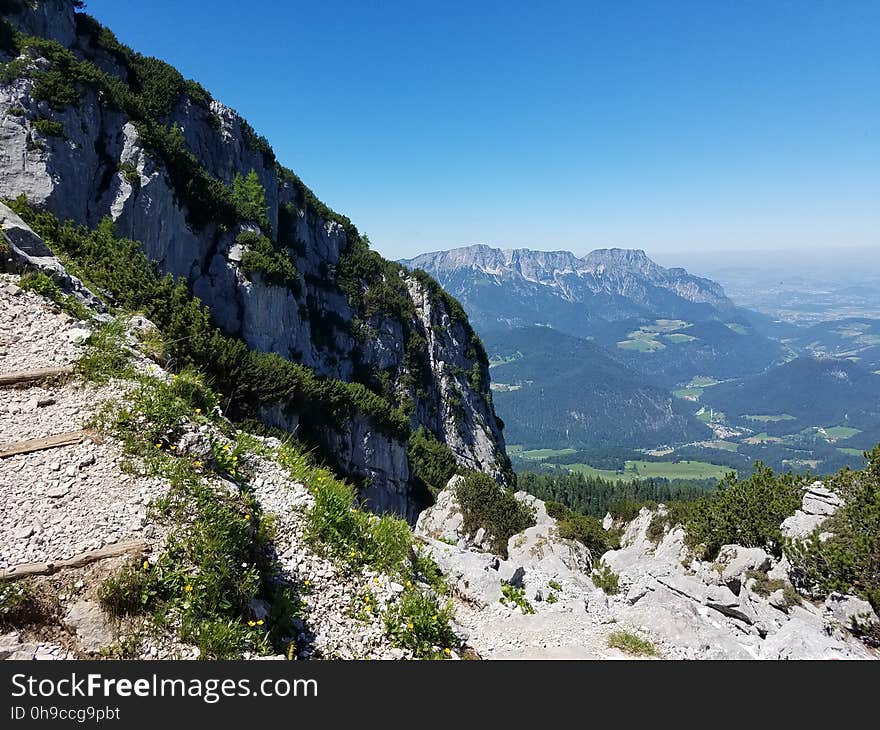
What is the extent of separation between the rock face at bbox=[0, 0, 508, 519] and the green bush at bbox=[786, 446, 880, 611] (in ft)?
92.2

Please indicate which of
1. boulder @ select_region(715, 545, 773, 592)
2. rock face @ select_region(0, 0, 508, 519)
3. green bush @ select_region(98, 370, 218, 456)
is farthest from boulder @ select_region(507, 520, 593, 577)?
green bush @ select_region(98, 370, 218, 456)

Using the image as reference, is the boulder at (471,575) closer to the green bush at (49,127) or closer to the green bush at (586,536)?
the green bush at (586,536)

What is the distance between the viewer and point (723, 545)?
25.3 meters

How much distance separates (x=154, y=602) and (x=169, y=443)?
9.80 ft

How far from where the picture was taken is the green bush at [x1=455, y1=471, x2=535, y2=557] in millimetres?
37391

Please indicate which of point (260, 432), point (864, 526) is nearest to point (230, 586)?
point (260, 432)

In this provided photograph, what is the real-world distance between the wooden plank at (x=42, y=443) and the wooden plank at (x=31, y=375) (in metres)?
1.95

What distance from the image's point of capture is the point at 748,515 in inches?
1030

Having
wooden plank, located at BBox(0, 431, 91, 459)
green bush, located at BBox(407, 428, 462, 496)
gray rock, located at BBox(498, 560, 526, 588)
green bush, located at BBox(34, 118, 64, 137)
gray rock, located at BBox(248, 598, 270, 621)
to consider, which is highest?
green bush, located at BBox(34, 118, 64, 137)

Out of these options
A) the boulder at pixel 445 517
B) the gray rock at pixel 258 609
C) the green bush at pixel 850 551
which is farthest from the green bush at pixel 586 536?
the gray rock at pixel 258 609

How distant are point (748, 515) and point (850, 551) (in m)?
8.31

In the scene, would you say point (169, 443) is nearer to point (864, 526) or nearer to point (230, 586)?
point (230, 586)

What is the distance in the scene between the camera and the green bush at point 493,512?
123 ft

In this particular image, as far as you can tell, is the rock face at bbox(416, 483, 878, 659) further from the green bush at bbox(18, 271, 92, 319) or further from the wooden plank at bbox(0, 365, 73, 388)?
the green bush at bbox(18, 271, 92, 319)
